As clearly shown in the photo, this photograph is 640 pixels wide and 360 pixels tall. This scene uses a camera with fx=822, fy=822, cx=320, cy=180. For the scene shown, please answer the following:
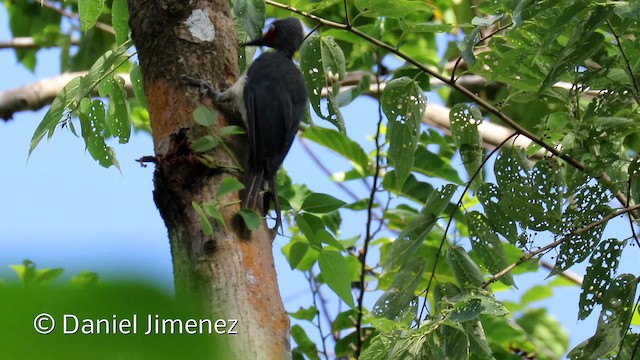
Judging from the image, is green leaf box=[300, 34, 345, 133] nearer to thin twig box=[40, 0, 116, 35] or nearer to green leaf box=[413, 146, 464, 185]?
green leaf box=[413, 146, 464, 185]

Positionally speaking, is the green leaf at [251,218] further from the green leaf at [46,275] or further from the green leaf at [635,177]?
the green leaf at [46,275]

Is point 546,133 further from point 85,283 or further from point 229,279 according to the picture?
point 85,283

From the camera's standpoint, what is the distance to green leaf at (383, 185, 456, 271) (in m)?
2.98

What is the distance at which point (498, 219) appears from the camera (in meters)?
2.87

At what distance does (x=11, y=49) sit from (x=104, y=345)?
685cm

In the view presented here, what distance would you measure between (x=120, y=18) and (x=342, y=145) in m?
2.15

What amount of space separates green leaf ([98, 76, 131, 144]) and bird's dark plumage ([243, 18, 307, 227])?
0.50 m

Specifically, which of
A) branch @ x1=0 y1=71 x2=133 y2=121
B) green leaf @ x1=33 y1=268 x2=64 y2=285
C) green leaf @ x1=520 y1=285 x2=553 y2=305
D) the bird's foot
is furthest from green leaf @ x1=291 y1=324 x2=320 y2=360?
green leaf @ x1=33 y1=268 x2=64 y2=285

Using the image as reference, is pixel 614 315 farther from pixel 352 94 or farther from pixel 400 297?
pixel 352 94

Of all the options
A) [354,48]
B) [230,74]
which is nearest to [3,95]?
[354,48]

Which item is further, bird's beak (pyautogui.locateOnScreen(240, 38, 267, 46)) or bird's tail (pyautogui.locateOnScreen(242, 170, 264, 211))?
bird's beak (pyautogui.locateOnScreen(240, 38, 267, 46))

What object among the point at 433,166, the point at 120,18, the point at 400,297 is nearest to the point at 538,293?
the point at 433,166

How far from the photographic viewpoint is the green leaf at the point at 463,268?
9.59 feet

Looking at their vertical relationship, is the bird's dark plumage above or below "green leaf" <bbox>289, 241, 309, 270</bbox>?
above
